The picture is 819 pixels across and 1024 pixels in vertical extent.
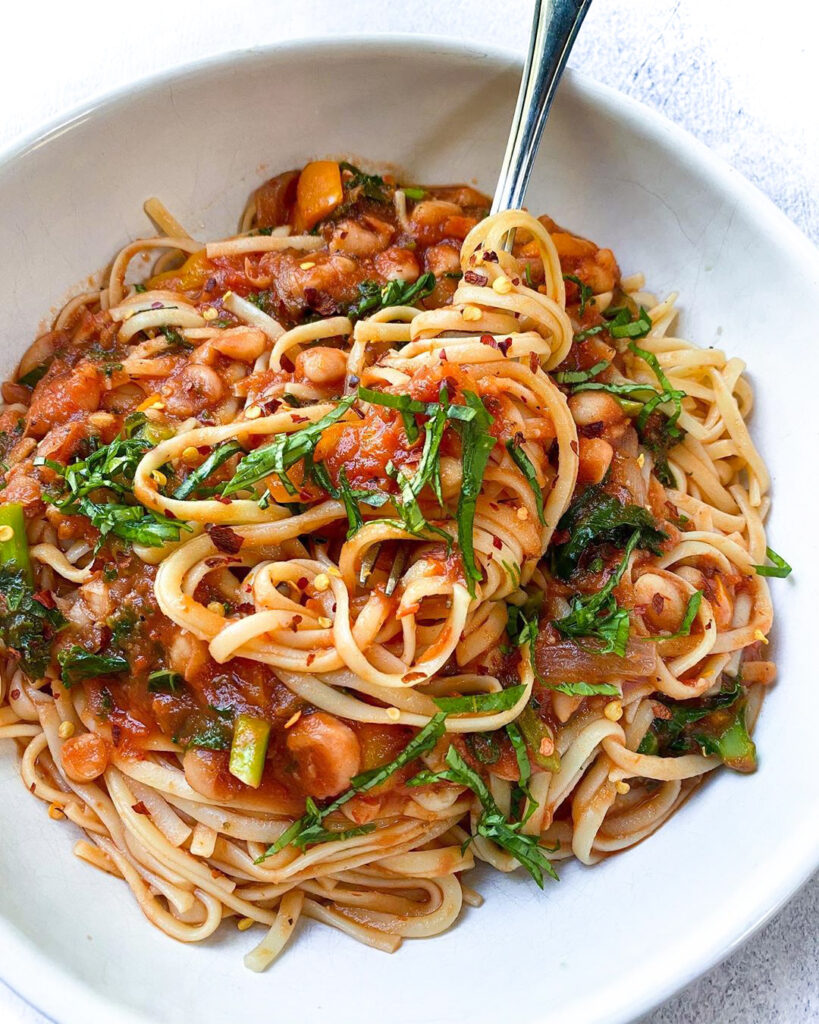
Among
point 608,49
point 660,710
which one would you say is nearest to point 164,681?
point 660,710

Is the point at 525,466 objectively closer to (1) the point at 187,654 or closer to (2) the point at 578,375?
(2) the point at 578,375

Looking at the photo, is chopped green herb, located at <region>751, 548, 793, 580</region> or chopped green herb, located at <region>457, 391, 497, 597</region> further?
chopped green herb, located at <region>751, 548, 793, 580</region>

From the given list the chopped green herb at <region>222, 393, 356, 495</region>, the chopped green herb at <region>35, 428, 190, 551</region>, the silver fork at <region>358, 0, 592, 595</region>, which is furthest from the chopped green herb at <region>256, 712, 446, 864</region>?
the silver fork at <region>358, 0, 592, 595</region>

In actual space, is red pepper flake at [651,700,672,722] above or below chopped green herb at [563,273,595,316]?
below

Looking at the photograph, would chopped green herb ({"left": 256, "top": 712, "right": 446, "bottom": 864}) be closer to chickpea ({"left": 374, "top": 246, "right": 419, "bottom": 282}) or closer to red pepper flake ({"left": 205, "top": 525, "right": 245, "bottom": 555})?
red pepper flake ({"left": 205, "top": 525, "right": 245, "bottom": 555})

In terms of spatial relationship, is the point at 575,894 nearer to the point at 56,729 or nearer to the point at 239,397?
the point at 56,729

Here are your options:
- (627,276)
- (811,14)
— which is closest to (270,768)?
(627,276)
